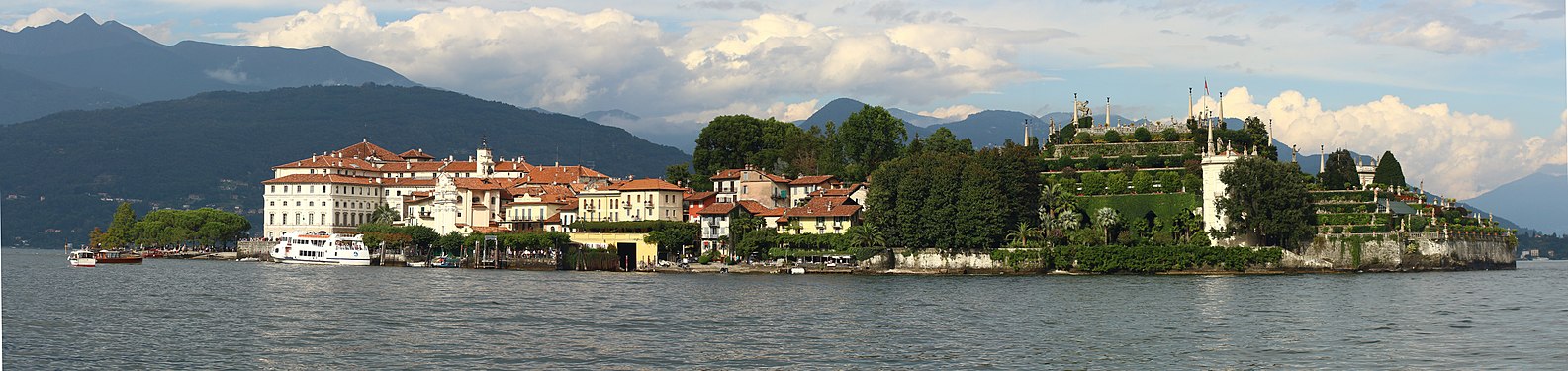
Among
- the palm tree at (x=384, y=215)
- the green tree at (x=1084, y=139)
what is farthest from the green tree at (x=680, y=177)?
the green tree at (x=1084, y=139)

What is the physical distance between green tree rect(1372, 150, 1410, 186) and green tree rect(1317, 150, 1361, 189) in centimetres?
183

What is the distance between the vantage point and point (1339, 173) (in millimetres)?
108312

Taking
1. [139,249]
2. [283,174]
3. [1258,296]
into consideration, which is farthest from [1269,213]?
[139,249]

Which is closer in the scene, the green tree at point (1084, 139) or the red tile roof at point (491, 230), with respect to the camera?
the green tree at point (1084, 139)

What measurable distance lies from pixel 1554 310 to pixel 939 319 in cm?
2275

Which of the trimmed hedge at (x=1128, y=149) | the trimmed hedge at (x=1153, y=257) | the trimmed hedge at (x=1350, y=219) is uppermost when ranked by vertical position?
the trimmed hedge at (x=1128, y=149)

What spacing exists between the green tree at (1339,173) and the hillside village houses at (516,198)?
32.2m

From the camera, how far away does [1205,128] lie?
113438 mm

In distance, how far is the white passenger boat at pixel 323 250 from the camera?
126 meters

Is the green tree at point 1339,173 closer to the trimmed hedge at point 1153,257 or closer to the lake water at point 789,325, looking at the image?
the trimmed hedge at point 1153,257

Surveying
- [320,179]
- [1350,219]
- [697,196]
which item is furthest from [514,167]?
[1350,219]

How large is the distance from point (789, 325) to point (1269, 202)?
169 ft

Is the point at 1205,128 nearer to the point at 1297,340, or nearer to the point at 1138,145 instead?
the point at 1138,145

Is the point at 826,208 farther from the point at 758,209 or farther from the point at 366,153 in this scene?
the point at 366,153
